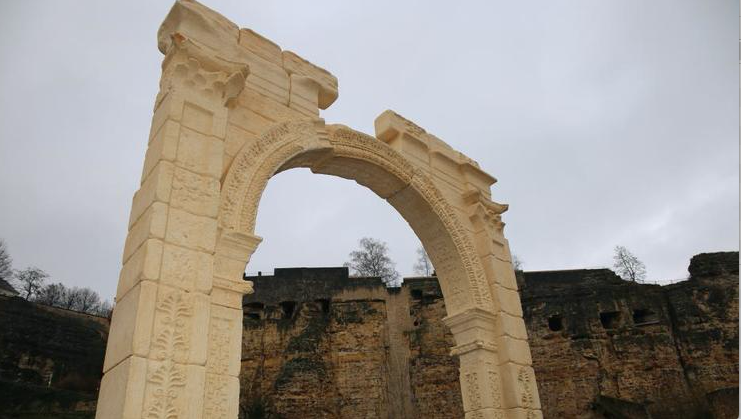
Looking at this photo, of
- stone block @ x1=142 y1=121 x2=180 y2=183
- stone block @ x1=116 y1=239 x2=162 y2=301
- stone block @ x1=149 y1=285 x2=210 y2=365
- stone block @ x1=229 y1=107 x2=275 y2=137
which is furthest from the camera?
stone block @ x1=229 y1=107 x2=275 y2=137

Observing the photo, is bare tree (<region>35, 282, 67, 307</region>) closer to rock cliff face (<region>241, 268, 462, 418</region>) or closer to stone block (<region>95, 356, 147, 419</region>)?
rock cliff face (<region>241, 268, 462, 418</region>)

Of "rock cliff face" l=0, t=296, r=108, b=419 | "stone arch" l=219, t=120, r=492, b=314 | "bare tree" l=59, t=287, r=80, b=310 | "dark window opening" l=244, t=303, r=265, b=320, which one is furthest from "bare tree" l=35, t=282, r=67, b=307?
"stone arch" l=219, t=120, r=492, b=314

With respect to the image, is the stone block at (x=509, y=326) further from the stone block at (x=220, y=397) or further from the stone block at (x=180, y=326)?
the stone block at (x=180, y=326)

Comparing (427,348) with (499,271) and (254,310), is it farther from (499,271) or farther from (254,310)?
(499,271)

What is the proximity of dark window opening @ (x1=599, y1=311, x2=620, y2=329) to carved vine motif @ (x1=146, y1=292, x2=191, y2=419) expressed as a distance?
67.5 feet

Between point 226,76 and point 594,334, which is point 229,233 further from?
point 594,334

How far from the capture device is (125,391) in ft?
12.2

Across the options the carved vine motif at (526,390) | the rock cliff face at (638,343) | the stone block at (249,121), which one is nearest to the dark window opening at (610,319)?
the rock cliff face at (638,343)

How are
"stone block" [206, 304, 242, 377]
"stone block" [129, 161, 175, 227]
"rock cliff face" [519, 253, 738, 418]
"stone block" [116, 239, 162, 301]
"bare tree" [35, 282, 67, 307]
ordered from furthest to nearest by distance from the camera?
"bare tree" [35, 282, 67, 307]
"rock cliff face" [519, 253, 738, 418]
"stone block" [129, 161, 175, 227]
"stone block" [206, 304, 242, 377]
"stone block" [116, 239, 162, 301]

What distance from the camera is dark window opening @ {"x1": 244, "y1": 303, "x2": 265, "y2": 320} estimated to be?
21.1 m

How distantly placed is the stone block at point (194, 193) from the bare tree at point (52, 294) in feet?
140

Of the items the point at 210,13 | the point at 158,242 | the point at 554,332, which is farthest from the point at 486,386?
the point at 554,332

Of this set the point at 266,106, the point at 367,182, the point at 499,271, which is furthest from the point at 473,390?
the point at 266,106

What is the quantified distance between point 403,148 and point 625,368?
1719 centimetres
